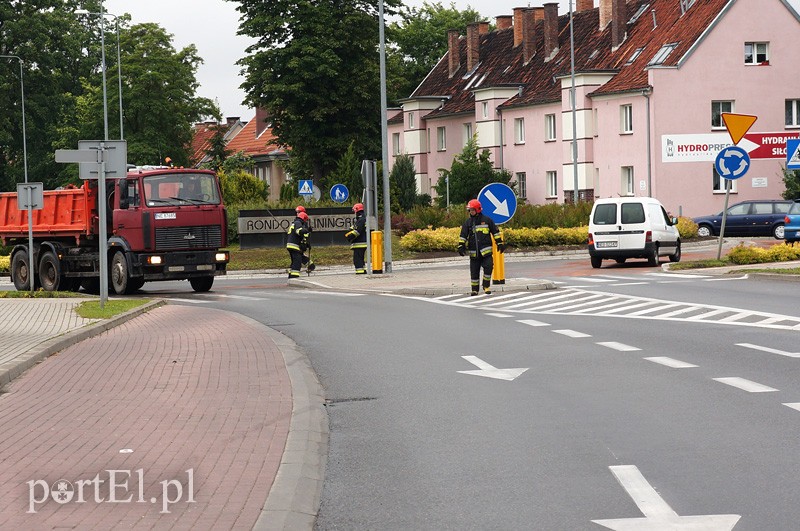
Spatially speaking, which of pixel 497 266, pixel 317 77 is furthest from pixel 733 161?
pixel 317 77

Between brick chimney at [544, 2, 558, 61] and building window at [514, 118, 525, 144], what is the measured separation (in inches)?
150

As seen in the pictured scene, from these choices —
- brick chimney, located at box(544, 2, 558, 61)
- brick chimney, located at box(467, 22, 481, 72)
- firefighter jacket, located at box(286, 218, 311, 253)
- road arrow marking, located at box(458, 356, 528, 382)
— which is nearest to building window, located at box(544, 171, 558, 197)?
brick chimney, located at box(544, 2, 558, 61)

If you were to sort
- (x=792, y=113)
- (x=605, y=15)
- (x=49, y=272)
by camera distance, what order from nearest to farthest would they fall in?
1. (x=49, y=272)
2. (x=792, y=113)
3. (x=605, y=15)

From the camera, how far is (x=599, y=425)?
31.4 ft

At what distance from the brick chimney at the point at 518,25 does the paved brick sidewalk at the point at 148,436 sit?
6434 centimetres

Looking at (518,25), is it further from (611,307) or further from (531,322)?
(531,322)

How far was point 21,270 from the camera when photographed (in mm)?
33375

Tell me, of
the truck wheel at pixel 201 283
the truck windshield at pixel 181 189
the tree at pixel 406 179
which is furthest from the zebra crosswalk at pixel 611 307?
the tree at pixel 406 179

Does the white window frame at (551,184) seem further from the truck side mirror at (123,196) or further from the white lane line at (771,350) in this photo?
the white lane line at (771,350)

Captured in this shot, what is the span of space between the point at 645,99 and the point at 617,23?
27.0ft

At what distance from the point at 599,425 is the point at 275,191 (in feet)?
318

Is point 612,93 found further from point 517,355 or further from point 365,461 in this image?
point 365,461

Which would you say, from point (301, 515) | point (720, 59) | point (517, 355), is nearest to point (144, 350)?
point (517, 355)

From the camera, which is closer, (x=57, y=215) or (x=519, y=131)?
(x=57, y=215)
